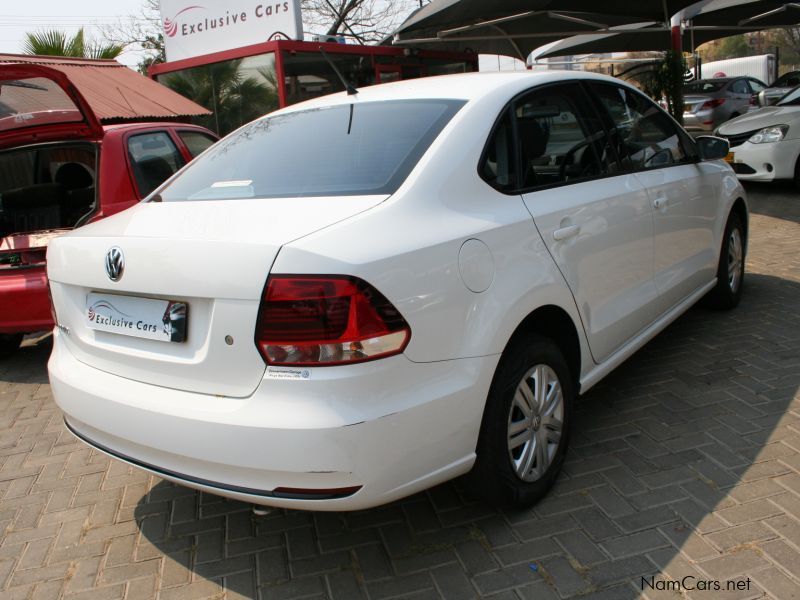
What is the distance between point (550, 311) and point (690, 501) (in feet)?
3.02

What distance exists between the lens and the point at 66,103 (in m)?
5.51

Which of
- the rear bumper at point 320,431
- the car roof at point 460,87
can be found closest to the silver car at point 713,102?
the car roof at point 460,87

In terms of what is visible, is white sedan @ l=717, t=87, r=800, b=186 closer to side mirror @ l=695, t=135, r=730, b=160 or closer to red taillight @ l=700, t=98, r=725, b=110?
side mirror @ l=695, t=135, r=730, b=160

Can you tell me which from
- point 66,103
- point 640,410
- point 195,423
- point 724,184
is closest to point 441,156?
point 195,423

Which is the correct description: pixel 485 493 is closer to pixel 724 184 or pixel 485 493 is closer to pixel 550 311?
pixel 550 311

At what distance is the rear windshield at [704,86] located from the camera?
18.0 meters

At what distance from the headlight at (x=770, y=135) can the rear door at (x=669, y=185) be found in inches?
239

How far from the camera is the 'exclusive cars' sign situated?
959 cm

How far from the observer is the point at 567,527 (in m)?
2.74

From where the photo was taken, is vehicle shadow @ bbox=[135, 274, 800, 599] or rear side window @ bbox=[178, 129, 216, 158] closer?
vehicle shadow @ bbox=[135, 274, 800, 599]

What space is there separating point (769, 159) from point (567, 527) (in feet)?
28.5

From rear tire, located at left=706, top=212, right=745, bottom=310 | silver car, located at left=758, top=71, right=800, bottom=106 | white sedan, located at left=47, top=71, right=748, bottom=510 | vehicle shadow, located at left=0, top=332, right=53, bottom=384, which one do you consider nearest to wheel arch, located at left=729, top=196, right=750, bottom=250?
rear tire, located at left=706, top=212, right=745, bottom=310

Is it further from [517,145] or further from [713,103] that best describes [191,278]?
[713,103]

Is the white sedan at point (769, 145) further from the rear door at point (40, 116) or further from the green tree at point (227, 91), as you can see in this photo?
the rear door at point (40, 116)
